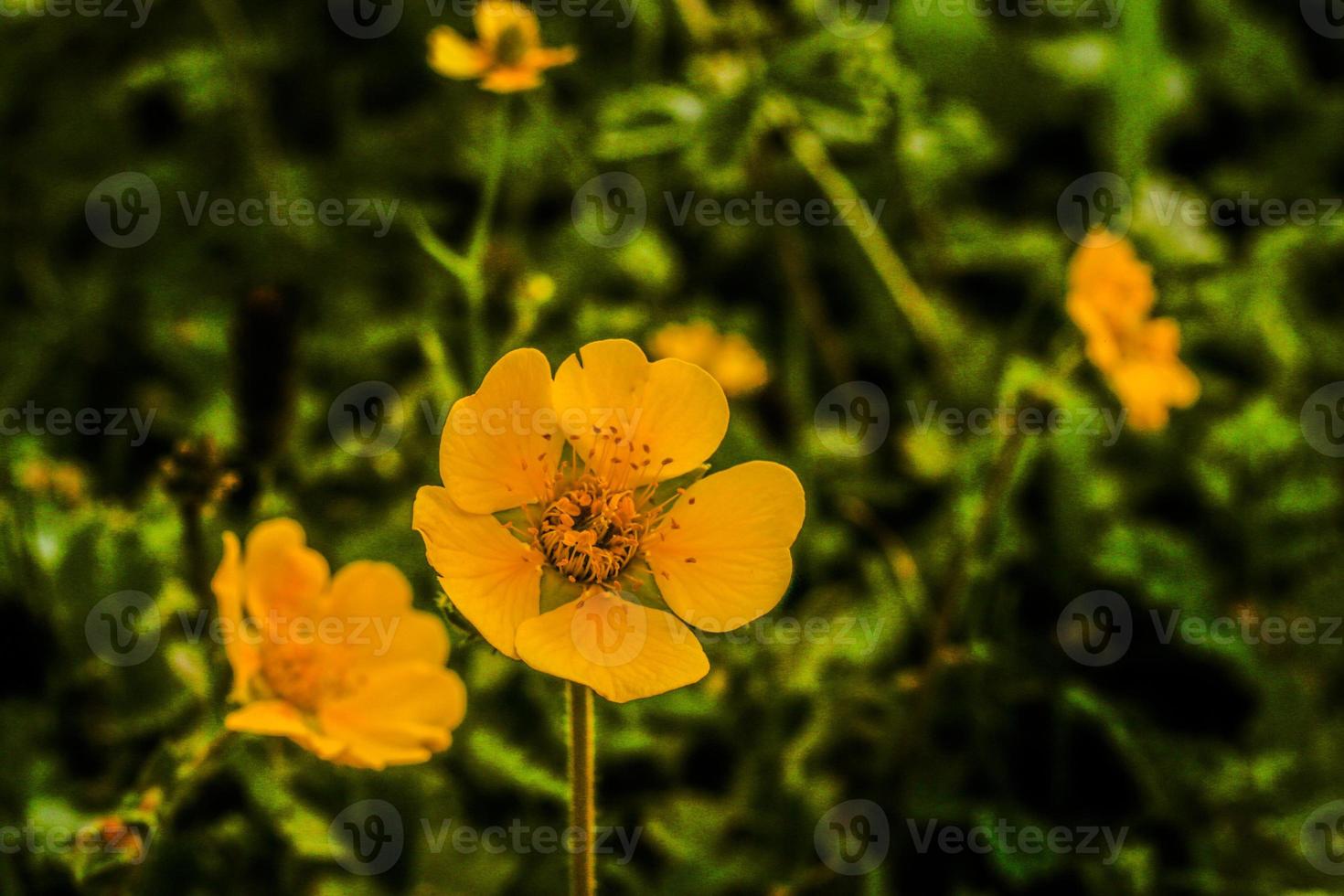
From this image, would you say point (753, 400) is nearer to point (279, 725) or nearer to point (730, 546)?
point (730, 546)

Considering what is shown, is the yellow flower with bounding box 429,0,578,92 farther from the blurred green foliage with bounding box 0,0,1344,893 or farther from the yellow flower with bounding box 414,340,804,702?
the yellow flower with bounding box 414,340,804,702

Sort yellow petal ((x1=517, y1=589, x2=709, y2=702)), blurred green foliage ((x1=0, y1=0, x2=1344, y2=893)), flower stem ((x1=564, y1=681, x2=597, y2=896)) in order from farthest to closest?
blurred green foliage ((x1=0, y1=0, x2=1344, y2=893))
flower stem ((x1=564, y1=681, x2=597, y2=896))
yellow petal ((x1=517, y1=589, x2=709, y2=702))

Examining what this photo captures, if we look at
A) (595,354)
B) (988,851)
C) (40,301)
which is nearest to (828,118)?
(595,354)

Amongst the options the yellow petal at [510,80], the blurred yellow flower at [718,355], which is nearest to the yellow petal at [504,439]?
the yellow petal at [510,80]

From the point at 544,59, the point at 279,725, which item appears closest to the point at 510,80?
the point at 544,59

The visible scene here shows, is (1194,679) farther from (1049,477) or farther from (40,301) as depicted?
(40,301)

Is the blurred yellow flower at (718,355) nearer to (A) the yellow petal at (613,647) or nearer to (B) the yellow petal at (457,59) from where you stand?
(B) the yellow petal at (457,59)

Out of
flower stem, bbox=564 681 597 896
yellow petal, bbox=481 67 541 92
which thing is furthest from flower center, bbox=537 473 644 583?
yellow petal, bbox=481 67 541 92
